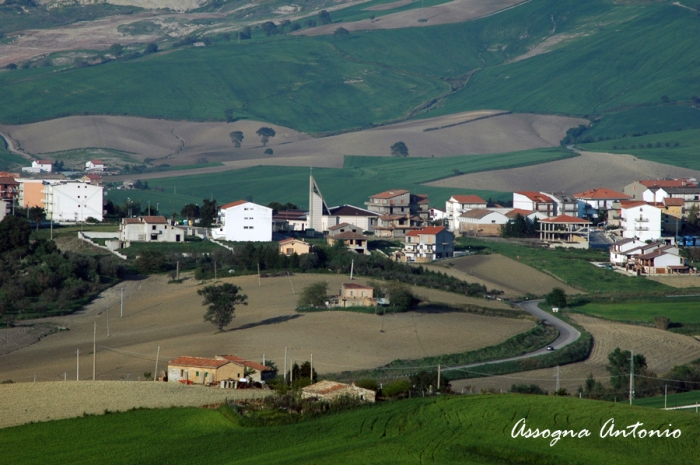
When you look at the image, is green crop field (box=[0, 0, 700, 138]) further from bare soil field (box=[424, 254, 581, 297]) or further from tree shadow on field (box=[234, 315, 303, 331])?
tree shadow on field (box=[234, 315, 303, 331])

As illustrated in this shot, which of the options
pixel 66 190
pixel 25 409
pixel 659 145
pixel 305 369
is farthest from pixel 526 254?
pixel 659 145

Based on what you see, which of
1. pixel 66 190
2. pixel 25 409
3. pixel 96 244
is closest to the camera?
pixel 25 409

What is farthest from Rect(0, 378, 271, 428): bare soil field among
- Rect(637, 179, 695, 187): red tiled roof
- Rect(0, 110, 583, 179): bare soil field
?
Rect(0, 110, 583, 179): bare soil field

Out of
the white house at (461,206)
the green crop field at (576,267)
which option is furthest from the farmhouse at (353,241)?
the white house at (461,206)

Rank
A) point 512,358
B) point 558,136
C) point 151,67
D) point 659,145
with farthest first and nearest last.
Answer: point 151,67, point 558,136, point 659,145, point 512,358

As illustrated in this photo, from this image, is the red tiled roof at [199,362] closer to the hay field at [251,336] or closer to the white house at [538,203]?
the hay field at [251,336]

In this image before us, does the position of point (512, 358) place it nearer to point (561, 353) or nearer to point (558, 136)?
point (561, 353)

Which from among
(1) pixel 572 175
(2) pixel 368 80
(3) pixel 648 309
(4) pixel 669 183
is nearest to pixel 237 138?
(2) pixel 368 80
